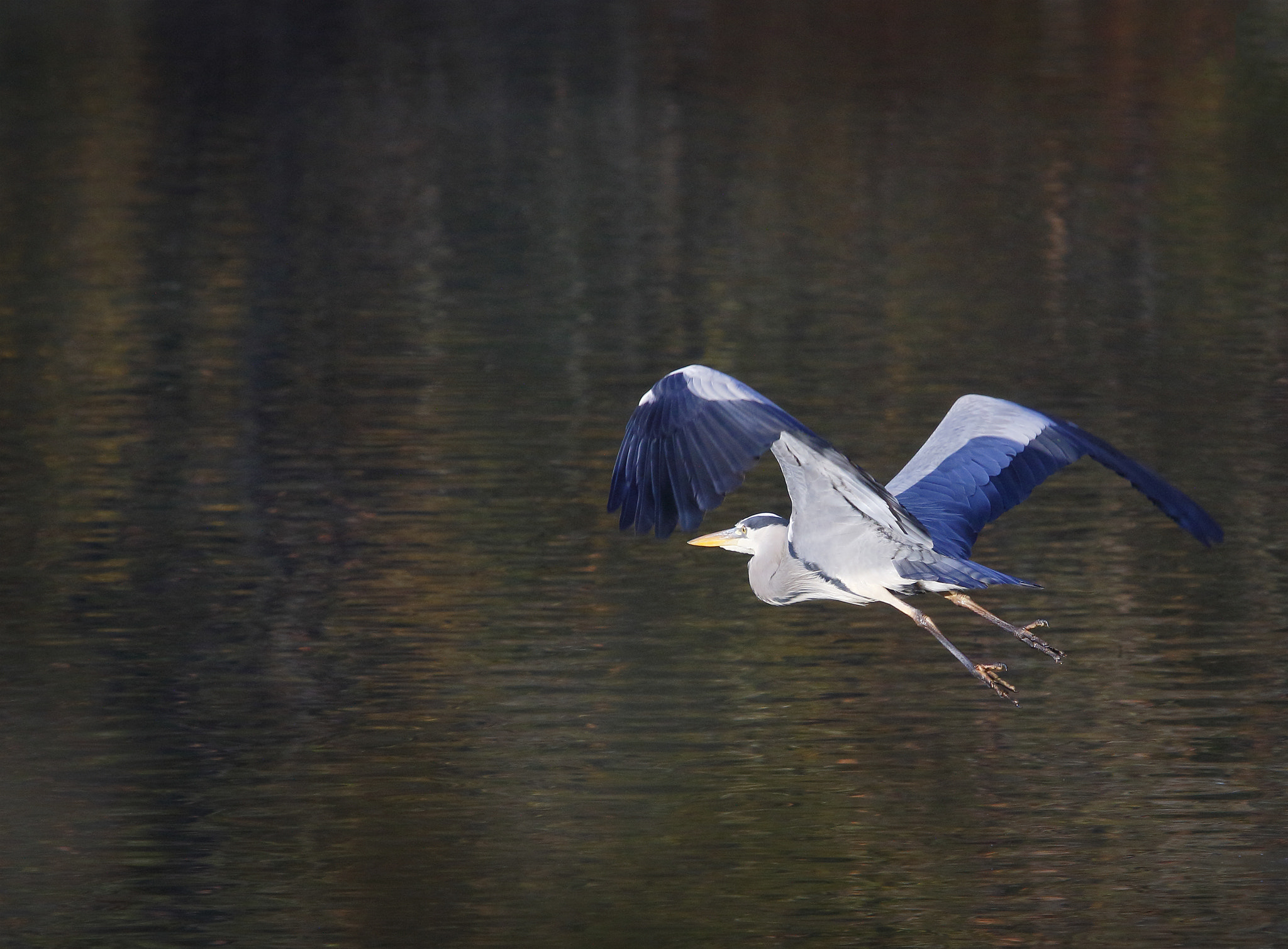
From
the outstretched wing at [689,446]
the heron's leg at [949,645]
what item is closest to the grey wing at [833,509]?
the outstretched wing at [689,446]

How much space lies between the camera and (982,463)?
8.29 metres

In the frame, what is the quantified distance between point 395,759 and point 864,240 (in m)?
12.5

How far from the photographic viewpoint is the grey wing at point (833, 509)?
692cm

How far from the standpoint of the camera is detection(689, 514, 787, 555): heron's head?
27.5 feet

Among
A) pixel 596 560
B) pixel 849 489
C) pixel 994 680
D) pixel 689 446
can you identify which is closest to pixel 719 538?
pixel 994 680

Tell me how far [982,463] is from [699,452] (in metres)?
1.66

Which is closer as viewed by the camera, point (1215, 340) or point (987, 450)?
point (987, 450)

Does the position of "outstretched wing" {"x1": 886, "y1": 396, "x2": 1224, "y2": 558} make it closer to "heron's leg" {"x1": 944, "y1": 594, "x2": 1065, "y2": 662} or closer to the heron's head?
"heron's leg" {"x1": 944, "y1": 594, "x2": 1065, "y2": 662}

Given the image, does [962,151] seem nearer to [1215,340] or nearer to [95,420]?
[1215,340]

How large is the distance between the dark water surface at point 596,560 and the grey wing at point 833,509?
1.00 m

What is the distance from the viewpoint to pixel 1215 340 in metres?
16.3

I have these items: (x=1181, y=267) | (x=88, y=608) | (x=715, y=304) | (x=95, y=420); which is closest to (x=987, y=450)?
(x=88, y=608)

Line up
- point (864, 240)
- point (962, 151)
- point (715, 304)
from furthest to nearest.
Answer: point (962, 151) → point (864, 240) → point (715, 304)

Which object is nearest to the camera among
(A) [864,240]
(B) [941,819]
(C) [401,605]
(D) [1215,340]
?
(B) [941,819]
